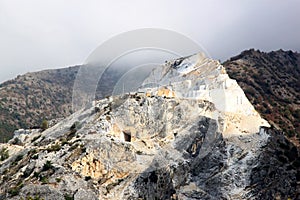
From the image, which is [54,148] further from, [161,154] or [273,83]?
[273,83]

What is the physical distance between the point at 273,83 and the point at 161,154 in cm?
8667

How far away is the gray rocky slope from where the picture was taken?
4578 centimetres

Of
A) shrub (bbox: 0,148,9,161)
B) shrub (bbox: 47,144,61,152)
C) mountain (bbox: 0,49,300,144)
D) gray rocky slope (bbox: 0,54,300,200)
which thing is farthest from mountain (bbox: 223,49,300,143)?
shrub (bbox: 0,148,9,161)

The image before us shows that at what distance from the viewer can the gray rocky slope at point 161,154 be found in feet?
150

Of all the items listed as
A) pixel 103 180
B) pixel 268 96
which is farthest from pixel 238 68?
pixel 103 180

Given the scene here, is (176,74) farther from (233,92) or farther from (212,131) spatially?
(212,131)

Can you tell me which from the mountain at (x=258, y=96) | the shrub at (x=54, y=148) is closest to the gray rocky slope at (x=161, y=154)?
the shrub at (x=54, y=148)

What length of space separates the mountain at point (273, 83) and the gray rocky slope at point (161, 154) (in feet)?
111

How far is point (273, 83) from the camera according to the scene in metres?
130

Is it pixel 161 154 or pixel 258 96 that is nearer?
pixel 161 154

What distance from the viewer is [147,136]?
2249 inches

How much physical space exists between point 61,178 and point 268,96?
3571 inches

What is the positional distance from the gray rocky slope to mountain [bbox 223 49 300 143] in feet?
111

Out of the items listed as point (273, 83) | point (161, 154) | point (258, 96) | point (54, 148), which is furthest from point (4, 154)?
point (273, 83)
